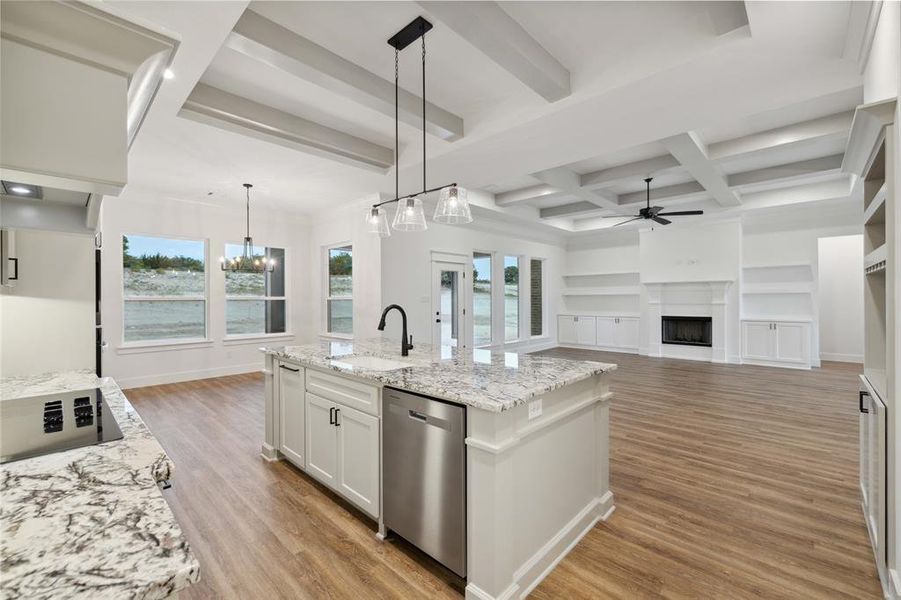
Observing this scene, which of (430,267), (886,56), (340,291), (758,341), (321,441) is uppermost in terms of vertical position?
(886,56)

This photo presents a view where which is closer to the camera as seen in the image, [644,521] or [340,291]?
[644,521]

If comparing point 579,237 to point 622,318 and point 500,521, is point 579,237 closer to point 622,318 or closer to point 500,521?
point 622,318

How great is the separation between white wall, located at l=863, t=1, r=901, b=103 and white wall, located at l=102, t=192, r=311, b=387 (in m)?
7.04

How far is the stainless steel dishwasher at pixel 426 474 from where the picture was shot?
1.79m

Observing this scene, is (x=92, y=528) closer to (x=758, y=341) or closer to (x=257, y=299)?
(x=257, y=299)

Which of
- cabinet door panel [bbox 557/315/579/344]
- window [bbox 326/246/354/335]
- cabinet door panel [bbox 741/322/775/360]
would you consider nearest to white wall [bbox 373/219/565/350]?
cabinet door panel [bbox 557/315/579/344]

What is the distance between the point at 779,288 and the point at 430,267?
6.64 metres

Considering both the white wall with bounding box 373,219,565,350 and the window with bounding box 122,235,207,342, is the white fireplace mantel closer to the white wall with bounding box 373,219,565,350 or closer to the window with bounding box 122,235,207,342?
the white wall with bounding box 373,219,565,350

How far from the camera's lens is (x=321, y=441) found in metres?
2.64

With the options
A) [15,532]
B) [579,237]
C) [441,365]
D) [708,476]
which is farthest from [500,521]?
[579,237]

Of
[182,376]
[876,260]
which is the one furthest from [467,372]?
[182,376]

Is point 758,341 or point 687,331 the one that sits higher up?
point 687,331

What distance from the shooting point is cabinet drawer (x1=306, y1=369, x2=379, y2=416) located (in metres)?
2.22

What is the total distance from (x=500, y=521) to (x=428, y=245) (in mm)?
5420
